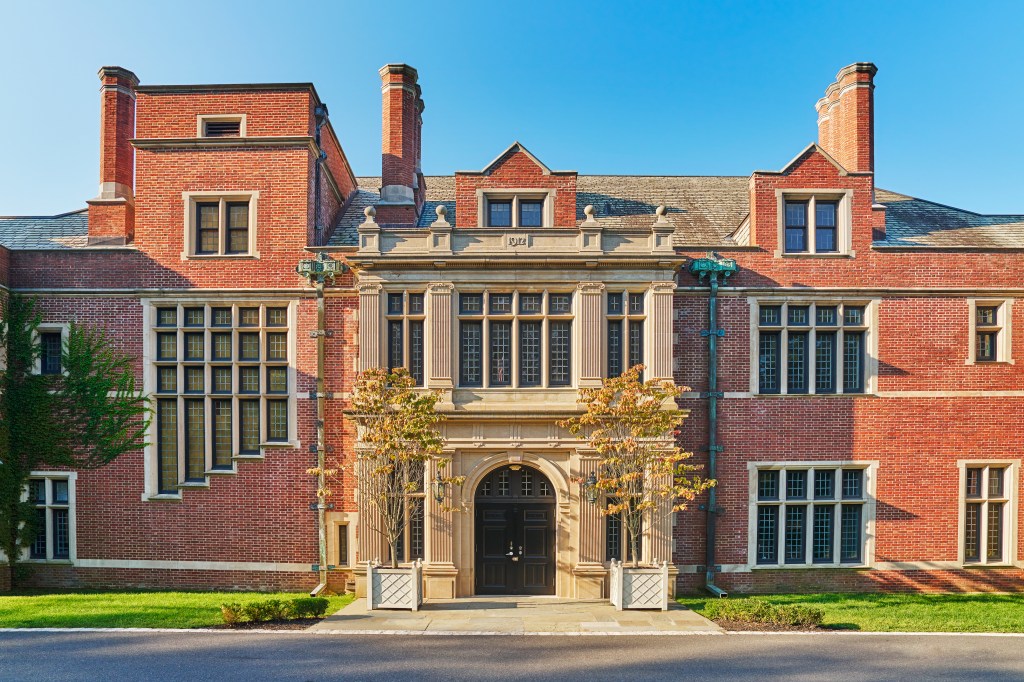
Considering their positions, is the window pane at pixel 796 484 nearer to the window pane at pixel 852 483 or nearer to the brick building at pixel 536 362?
the brick building at pixel 536 362

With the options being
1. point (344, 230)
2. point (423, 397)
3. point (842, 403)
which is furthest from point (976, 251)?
point (344, 230)

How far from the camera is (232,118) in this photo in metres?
18.1

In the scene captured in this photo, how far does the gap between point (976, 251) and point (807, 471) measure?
7245 millimetres

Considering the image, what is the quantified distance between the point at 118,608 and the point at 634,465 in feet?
38.6

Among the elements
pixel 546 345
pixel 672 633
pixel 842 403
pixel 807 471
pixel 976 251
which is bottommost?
pixel 672 633

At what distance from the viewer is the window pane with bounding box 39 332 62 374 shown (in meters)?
17.4

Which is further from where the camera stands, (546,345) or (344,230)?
(344,230)

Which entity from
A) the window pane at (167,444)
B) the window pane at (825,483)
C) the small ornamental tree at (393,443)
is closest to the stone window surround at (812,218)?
the window pane at (825,483)

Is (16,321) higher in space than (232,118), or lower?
lower

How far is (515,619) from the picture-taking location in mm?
14062

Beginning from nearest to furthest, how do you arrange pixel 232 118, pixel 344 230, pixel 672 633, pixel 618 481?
pixel 672 633 < pixel 618 481 < pixel 232 118 < pixel 344 230

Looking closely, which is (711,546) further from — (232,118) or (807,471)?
(232,118)

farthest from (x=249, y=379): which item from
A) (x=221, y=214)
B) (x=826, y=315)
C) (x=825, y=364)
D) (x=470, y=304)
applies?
(x=826, y=315)

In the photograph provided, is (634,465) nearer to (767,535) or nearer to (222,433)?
(767,535)
